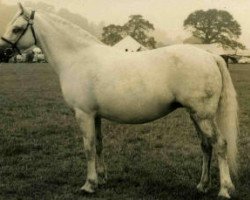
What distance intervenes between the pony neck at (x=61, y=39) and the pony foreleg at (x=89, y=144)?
2.93 ft

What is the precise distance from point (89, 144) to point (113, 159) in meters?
1.98

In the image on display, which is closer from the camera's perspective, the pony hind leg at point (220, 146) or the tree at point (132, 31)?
the pony hind leg at point (220, 146)

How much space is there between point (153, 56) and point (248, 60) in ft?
329

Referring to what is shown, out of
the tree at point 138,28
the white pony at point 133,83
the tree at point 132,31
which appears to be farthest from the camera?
the tree at point 138,28

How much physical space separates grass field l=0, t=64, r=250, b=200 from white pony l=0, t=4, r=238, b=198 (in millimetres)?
514

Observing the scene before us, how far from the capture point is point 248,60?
103 meters

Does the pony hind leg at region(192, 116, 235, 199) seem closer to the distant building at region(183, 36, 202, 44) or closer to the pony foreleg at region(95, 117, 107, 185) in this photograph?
the pony foreleg at region(95, 117, 107, 185)

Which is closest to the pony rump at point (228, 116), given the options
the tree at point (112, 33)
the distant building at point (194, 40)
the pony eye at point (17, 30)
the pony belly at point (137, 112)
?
the pony belly at point (137, 112)

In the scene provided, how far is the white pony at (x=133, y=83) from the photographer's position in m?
6.67

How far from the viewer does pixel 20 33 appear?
24.3 ft

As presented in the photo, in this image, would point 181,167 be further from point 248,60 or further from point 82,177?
point 248,60

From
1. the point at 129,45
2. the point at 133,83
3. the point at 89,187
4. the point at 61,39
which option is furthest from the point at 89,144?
the point at 129,45

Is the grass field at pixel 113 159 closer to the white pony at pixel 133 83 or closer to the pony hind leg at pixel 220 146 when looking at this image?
the pony hind leg at pixel 220 146

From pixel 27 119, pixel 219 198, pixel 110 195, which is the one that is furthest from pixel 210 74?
pixel 27 119
